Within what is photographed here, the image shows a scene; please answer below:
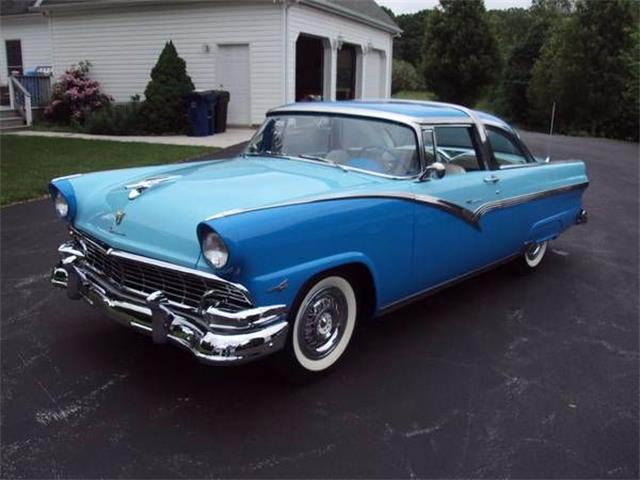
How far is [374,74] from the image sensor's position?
936 inches

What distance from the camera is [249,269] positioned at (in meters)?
2.88

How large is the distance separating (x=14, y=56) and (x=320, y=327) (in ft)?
73.1

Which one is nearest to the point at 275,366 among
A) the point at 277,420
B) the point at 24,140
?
the point at 277,420

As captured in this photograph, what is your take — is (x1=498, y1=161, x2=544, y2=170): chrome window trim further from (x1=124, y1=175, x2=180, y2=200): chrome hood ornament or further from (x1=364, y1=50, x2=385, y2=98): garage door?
(x1=364, y1=50, x2=385, y2=98): garage door

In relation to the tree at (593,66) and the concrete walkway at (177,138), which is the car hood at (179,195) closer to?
the concrete walkway at (177,138)

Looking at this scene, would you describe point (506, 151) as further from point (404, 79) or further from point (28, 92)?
point (404, 79)

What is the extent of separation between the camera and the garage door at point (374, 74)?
22.9 m

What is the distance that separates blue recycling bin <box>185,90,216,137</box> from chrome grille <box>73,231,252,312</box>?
38.9 feet

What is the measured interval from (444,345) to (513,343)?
1.57 feet

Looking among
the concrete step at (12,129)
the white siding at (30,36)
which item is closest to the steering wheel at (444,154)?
the concrete step at (12,129)

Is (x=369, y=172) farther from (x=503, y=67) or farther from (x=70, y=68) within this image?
(x=503, y=67)

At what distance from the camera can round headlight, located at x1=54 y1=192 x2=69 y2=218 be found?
383cm

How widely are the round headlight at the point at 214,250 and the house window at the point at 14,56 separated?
21.7 m

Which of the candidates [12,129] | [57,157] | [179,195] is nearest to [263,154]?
[179,195]
